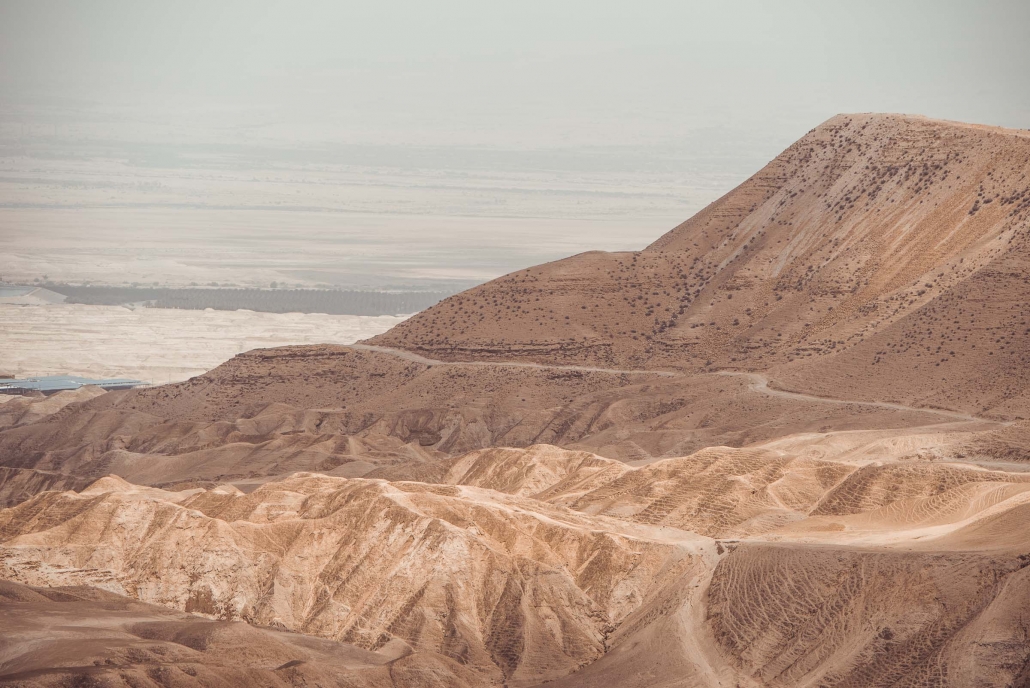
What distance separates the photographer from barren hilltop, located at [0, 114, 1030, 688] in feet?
183

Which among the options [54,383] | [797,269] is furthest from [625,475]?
[54,383]

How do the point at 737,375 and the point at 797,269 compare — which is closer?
the point at 737,375

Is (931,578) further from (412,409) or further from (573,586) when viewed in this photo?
(412,409)

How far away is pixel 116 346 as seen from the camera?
194125 mm

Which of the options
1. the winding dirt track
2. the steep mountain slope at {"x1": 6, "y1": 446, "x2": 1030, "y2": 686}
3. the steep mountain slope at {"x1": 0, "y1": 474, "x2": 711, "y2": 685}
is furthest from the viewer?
the winding dirt track

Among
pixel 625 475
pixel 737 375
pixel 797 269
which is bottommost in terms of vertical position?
pixel 625 475

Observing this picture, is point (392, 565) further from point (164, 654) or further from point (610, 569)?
point (164, 654)

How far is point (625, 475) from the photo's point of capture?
81.4 meters

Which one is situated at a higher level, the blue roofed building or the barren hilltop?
the barren hilltop

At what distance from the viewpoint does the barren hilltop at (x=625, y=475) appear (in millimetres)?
55688

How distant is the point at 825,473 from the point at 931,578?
22047mm

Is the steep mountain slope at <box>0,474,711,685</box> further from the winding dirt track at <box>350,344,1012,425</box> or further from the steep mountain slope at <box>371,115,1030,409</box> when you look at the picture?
the steep mountain slope at <box>371,115,1030,409</box>

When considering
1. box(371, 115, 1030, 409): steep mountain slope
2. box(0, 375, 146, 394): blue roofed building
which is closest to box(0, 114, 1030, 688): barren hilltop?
box(371, 115, 1030, 409): steep mountain slope

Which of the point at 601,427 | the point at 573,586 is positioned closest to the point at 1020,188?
the point at 601,427
